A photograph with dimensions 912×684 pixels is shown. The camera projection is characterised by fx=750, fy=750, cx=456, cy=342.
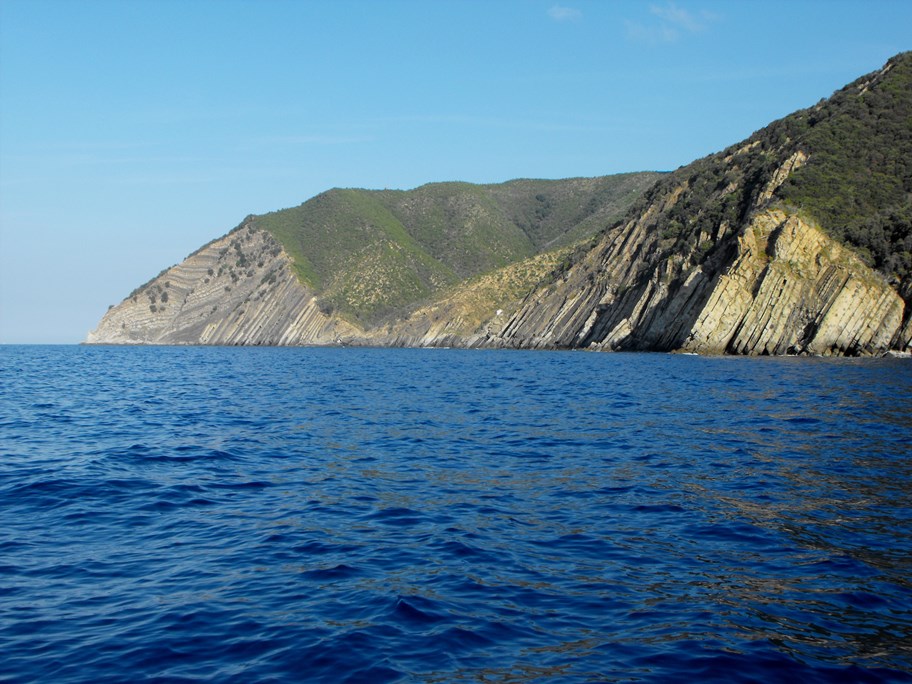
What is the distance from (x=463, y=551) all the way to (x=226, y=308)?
176726mm

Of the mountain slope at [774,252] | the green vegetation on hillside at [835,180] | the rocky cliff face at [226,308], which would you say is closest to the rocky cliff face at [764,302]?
the mountain slope at [774,252]

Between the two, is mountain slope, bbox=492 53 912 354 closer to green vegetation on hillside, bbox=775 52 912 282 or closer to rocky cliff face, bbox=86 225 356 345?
green vegetation on hillside, bbox=775 52 912 282

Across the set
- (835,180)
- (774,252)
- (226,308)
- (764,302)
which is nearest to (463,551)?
(764,302)

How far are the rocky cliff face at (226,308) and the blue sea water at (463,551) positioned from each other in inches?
5488

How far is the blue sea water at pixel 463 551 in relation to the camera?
27.1 feet

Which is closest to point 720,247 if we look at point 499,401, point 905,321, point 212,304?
point 905,321

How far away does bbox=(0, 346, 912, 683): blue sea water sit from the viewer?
8273 mm

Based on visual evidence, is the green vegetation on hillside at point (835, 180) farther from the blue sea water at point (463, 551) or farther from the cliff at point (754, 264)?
the blue sea water at point (463, 551)

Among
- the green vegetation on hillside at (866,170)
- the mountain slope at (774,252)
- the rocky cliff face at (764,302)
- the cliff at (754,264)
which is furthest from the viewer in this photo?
the green vegetation on hillside at (866,170)

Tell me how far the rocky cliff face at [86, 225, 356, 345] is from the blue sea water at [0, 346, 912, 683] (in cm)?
13940

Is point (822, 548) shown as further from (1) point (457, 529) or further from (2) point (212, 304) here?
(2) point (212, 304)

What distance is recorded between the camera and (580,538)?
41.2 ft

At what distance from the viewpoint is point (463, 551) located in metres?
11.9

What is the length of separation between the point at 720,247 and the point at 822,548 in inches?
3069
